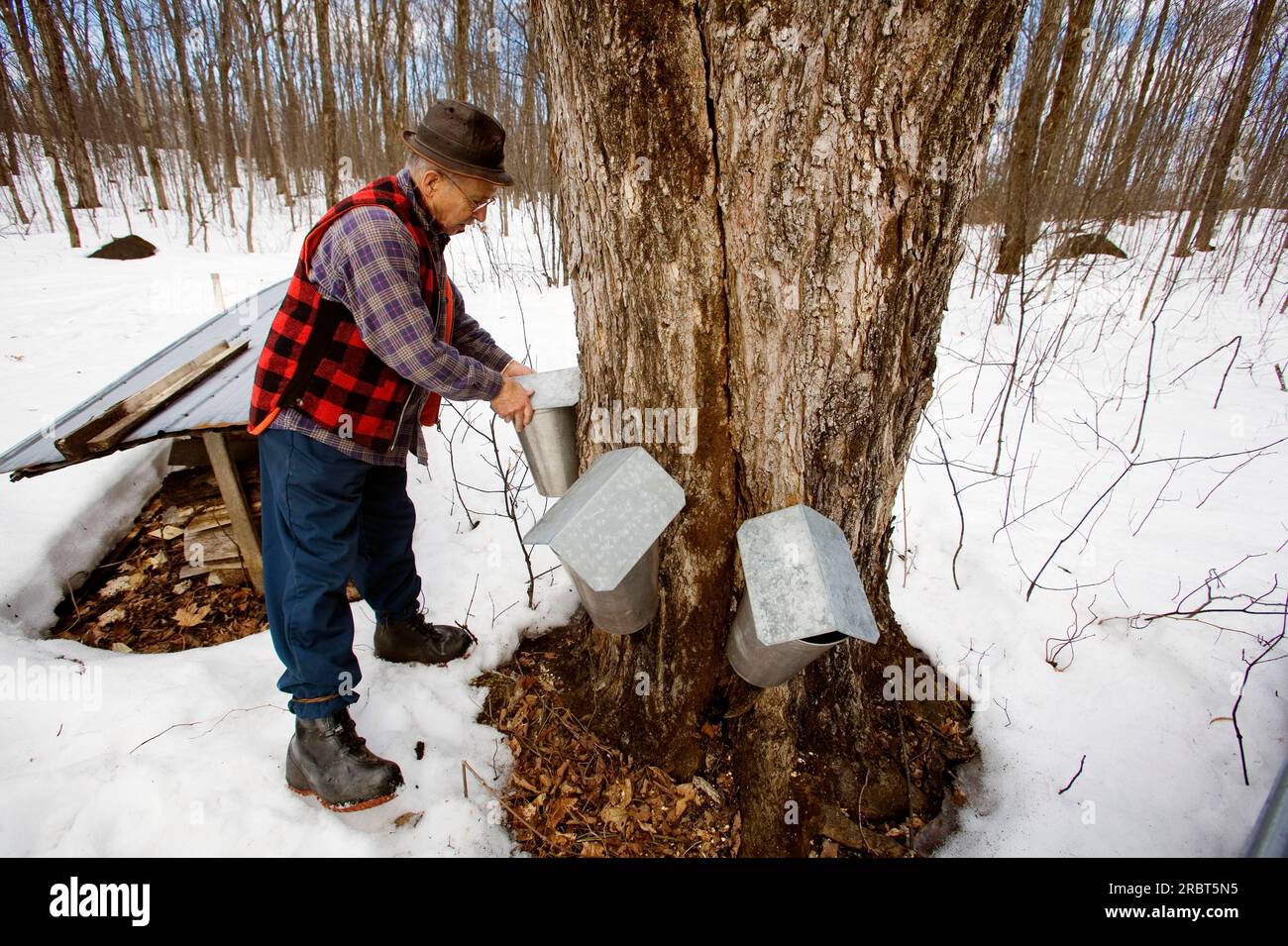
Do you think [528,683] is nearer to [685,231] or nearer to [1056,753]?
[685,231]

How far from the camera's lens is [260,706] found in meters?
2.05

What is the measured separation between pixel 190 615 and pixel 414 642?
56.5 inches

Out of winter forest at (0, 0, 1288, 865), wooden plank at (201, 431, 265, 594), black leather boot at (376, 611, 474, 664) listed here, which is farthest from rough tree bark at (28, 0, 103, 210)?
black leather boot at (376, 611, 474, 664)

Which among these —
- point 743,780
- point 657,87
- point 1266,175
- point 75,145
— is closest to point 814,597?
point 743,780

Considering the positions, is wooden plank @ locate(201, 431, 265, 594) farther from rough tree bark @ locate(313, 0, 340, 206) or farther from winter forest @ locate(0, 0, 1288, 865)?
rough tree bark @ locate(313, 0, 340, 206)

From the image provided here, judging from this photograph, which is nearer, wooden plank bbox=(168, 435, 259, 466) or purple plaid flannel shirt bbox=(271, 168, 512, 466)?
purple plaid flannel shirt bbox=(271, 168, 512, 466)

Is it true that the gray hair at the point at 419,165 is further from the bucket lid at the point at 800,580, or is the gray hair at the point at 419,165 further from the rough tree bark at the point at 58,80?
the rough tree bark at the point at 58,80

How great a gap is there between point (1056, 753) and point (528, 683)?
1892mm

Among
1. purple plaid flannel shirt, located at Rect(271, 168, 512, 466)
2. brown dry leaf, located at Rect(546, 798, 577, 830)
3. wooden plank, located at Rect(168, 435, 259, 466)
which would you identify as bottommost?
brown dry leaf, located at Rect(546, 798, 577, 830)

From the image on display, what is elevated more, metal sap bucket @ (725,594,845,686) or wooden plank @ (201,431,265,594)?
metal sap bucket @ (725,594,845,686)

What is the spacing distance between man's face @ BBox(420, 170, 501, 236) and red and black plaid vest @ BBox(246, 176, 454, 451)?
7 centimetres

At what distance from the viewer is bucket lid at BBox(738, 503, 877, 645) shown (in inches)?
44.2

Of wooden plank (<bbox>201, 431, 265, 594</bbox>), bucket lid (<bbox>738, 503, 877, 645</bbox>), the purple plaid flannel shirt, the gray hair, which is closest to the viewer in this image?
bucket lid (<bbox>738, 503, 877, 645</bbox>)

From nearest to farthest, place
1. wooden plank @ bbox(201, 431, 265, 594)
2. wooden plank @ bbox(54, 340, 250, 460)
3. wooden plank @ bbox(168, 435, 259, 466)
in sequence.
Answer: wooden plank @ bbox(54, 340, 250, 460), wooden plank @ bbox(201, 431, 265, 594), wooden plank @ bbox(168, 435, 259, 466)
